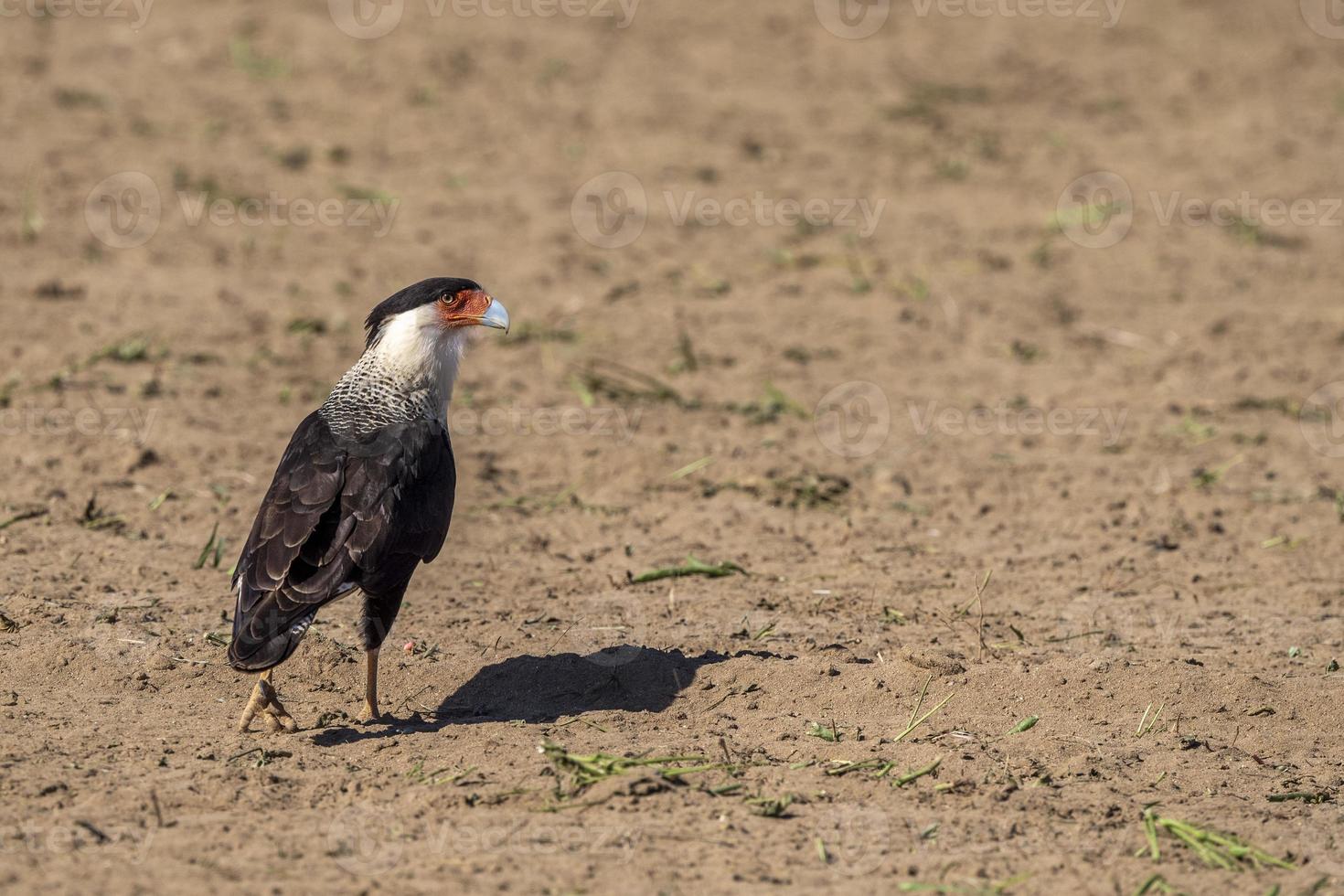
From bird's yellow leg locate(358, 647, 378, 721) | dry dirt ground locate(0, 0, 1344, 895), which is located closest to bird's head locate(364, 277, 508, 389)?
dry dirt ground locate(0, 0, 1344, 895)

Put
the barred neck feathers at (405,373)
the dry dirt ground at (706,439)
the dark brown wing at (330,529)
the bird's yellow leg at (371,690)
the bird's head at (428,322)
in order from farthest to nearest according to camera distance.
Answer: the bird's head at (428,322)
the barred neck feathers at (405,373)
the bird's yellow leg at (371,690)
the dark brown wing at (330,529)
the dry dirt ground at (706,439)

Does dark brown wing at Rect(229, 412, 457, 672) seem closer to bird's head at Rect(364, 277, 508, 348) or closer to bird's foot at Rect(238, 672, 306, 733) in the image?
bird's foot at Rect(238, 672, 306, 733)

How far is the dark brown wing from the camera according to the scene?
4895 millimetres

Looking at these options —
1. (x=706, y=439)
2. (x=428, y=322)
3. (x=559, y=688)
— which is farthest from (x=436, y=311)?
A: (x=706, y=439)

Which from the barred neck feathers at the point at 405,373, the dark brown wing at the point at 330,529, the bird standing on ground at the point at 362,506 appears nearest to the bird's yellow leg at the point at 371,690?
the bird standing on ground at the point at 362,506

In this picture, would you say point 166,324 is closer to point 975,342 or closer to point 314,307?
point 314,307

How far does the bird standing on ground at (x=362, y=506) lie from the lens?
4.94 m

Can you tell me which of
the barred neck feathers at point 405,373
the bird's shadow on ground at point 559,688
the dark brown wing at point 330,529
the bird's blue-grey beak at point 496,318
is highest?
the bird's blue-grey beak at point 496,318

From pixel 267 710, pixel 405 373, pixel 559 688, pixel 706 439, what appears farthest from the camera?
pixel 706 439

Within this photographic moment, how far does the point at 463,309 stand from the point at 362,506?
3.81 feet

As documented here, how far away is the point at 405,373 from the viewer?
595 cm

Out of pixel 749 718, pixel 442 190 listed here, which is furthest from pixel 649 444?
pixel 442 190

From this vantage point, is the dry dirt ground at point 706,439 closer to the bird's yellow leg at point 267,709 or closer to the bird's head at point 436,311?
the bird's yellow leg at point 267,709

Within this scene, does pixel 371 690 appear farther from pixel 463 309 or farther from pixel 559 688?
pixel 463 309
